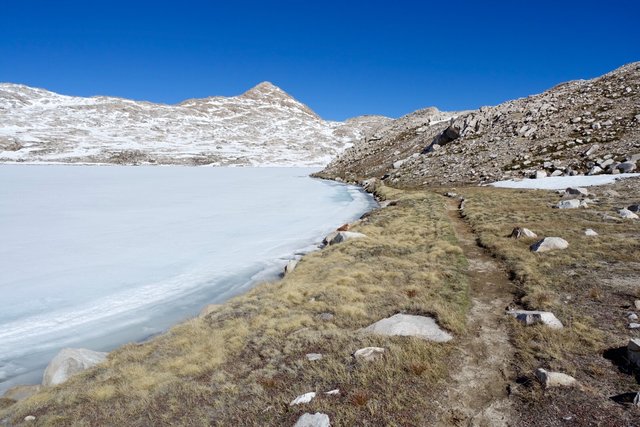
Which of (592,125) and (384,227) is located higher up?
(592,125)

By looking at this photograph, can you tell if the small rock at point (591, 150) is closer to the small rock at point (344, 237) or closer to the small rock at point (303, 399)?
the small rock at point (344, 237)

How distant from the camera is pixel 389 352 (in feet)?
30.4

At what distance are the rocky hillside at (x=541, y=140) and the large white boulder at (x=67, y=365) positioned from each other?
45315 millimetres

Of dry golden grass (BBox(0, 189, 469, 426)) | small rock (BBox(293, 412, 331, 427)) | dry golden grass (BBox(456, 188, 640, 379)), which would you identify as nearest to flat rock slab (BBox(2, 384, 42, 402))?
dry golden grass (BBox(0, 189, 469, 426))

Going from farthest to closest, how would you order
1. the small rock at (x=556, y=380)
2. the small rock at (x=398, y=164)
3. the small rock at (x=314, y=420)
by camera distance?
the small rock at (x=398, y=164), the small rock at (x=556, y=380), the small rock at (x=314, y=420)

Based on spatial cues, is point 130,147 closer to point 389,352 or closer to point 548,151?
point 548,151

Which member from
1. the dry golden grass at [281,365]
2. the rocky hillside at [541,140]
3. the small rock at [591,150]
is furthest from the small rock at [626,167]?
the dry golden grass at [281,365]

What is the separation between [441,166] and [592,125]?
19.7 metres

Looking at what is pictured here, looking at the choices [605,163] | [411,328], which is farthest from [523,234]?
[605,163]

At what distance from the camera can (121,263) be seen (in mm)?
20891

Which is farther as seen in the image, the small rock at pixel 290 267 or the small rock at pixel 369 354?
the small rock at pixel 290 267

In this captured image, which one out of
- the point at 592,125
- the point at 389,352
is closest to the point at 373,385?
the point at 389,352

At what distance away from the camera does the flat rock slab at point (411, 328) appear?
10.1 metres

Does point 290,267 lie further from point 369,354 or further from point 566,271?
→ point 566,271
